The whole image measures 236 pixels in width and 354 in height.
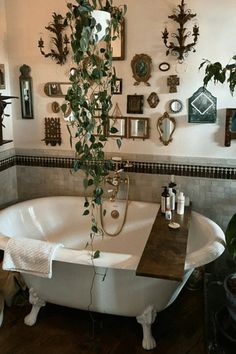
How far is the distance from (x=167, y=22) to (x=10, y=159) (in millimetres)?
1702

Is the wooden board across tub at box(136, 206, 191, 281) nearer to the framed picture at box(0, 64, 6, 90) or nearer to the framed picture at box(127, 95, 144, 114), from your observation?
the framed picture at box(127, 95, 144, 114)

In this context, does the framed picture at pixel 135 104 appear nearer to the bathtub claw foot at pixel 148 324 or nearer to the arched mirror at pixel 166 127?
the arched mirror at pixel 166 127

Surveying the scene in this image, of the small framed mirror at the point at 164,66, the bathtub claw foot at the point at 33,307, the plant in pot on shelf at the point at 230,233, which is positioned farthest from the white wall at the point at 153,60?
the bathtub claw foot at the point at 33,307

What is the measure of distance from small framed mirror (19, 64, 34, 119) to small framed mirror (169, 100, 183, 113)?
1.18 meters

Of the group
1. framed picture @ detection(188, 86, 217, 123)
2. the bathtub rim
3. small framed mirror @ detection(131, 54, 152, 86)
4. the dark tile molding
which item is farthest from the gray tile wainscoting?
the bathtub rim

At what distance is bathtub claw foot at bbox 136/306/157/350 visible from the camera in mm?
2150

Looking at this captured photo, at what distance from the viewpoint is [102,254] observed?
203cm

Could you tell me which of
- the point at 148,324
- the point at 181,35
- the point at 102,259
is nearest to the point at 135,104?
the point at 181,35

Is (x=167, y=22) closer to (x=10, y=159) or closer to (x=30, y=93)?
(x=30, y=93)

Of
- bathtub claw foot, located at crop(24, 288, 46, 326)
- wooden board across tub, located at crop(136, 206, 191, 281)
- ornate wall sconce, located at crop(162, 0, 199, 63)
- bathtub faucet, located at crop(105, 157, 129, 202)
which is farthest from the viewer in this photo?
bathtub faucet, located at crop(105, 157, 129, 202)

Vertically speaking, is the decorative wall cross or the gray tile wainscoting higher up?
the decorative wall cross

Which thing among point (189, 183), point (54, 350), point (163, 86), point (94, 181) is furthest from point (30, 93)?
point (54, 350)

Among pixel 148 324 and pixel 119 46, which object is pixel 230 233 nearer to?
pixel 148 324

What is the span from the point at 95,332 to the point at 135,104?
1658 mm
